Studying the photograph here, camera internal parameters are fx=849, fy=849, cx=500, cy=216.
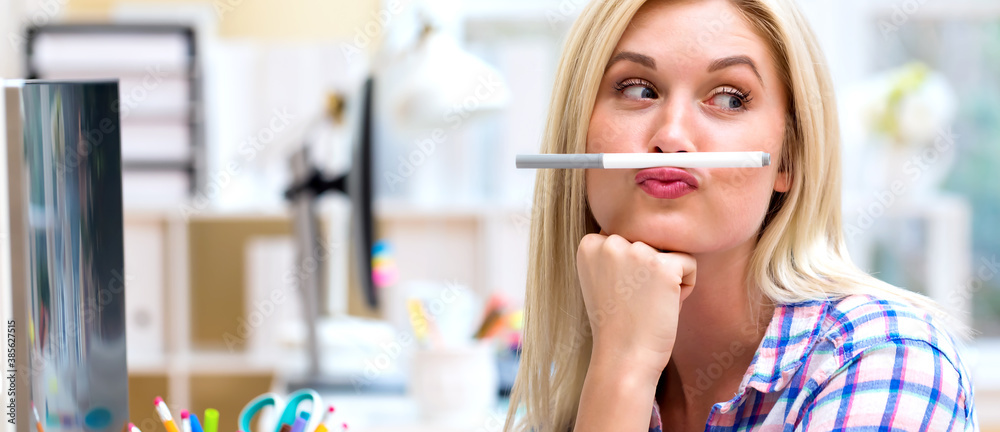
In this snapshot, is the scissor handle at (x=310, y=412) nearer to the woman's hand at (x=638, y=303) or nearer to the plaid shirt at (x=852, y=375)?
the woman's hand at (x=638, y=303)

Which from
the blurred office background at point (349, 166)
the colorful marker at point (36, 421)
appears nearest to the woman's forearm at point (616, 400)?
the colorful marker at point (36, 421)

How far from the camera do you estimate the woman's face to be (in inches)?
31.3

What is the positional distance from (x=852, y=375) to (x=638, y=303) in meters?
0.20

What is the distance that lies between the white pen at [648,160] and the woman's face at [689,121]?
3 cm

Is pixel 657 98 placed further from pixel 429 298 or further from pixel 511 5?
pixel 511 5

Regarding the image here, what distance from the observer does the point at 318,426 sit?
668 millimetres

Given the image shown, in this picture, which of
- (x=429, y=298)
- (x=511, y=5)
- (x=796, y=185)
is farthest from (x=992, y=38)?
(x=796, y=185)

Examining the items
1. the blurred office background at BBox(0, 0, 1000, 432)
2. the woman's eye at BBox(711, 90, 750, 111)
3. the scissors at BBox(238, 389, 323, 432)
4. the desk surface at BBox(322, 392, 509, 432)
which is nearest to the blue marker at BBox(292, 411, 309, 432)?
the scissors at BBox(238, 389, 323, 432)

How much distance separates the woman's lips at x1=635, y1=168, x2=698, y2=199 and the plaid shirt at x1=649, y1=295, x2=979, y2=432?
170 millimetres

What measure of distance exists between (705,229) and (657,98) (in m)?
0.14

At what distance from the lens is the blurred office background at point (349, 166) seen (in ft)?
7.11

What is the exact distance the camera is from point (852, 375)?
2.39 feet

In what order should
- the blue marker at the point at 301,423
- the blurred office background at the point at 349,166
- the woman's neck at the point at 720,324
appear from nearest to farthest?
the blue marker at the point at 301,423 → the woman's neck at the point at 720,324 → the blurred office background at the point at 349,166

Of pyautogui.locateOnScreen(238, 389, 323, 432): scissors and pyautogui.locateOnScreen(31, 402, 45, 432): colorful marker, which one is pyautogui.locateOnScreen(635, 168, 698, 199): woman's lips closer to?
pyautogui.locateOnScreen(238, 389, 323, 432): scissors
